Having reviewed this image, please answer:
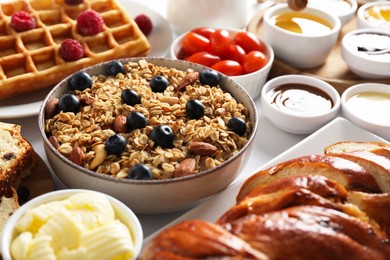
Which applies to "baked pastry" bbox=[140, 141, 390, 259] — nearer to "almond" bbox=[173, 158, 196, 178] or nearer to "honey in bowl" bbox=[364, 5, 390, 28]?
"almond" bbox=[173, 158, 196, 178]

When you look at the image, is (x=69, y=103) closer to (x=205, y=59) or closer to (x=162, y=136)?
(x=162, y=136)

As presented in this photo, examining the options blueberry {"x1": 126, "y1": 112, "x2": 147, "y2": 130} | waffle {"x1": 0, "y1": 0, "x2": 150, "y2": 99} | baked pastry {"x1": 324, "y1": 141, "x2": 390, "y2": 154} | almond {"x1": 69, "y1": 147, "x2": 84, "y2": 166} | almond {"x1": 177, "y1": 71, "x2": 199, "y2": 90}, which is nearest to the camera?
almond {"x1": 69, "y1": 147, "x2": 84, "y2": 166}

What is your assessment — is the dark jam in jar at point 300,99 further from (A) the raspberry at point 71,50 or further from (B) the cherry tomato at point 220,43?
(A) the raspberry at point 71,50

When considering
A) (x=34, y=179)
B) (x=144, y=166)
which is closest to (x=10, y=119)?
(x=34, y=179)

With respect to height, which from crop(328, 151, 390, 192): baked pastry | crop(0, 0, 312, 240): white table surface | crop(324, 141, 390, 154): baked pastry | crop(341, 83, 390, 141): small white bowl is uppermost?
crop(328, 151, 390, 192): baked pastry

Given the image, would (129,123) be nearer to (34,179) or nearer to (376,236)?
(34,179)

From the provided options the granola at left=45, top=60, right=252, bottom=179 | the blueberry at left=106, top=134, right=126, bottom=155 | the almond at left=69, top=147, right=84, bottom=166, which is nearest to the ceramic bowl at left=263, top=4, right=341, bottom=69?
the granola at left=45, top=60, right=252, bottom=179

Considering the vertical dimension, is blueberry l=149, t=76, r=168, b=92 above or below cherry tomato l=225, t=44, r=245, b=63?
above
